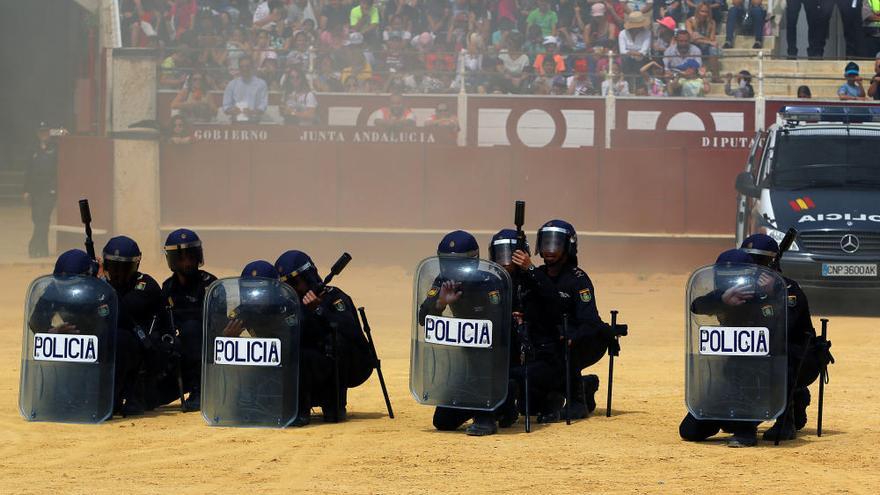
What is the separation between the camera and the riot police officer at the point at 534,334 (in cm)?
1111

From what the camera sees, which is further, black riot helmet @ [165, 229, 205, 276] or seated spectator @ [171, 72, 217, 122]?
seated spectator @ [171, 72, 217, 122]

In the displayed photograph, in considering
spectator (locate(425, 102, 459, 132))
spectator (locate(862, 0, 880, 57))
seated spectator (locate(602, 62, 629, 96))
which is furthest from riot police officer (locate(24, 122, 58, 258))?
spectator (locate(862, 0, 880, 57))

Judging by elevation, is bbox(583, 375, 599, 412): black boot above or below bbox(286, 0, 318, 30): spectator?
below

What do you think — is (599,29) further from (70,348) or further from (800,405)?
(70,348)

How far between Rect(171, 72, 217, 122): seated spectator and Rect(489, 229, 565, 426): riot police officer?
1517 cm

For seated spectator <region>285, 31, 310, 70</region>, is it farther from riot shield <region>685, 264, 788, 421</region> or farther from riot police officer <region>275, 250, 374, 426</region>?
riot shield <region>685, 264, 788, 421</region>

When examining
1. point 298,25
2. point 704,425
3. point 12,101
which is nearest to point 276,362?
point 704,425

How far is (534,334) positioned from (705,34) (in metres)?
17.6

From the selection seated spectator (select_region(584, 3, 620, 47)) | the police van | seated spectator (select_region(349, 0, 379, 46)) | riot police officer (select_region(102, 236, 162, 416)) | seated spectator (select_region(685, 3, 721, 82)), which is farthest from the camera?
seated spectator (select_region(349, 0, 379, 46))

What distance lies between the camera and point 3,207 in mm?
34031

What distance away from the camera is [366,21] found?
2802 centimetres

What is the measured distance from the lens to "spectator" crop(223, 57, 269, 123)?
85.1 feet

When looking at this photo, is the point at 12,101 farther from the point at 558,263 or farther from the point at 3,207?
the point at 558,263

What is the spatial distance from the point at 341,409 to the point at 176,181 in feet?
47.9
